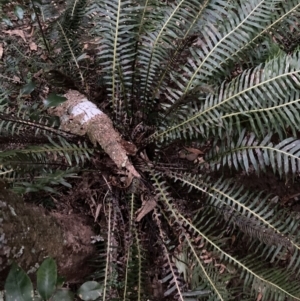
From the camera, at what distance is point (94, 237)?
7.77 ft

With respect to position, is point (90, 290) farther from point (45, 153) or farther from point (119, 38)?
point (119, 38)

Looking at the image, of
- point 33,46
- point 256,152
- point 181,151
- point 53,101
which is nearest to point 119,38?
point 53,101

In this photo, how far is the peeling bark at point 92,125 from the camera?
8.07ft

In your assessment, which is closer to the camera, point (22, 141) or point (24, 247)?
point (24, 247)

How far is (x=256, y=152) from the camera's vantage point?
2.23 metres

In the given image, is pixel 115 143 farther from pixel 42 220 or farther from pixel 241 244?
pixel 241 244

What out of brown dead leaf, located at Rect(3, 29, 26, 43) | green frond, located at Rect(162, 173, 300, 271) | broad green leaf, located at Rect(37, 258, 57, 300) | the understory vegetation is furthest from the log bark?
brown dead leaf, located at Rect(3, 29, 26, 43)

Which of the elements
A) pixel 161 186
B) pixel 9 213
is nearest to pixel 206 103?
pixel 161 186

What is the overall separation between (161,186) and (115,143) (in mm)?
367

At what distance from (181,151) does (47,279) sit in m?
1.32

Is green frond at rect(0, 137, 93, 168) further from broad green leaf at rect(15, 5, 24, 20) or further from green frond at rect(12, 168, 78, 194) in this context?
broad green leaf at rect(15, 5, 24, 20)

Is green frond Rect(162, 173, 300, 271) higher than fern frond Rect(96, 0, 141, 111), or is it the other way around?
fern frond Rect(96, 0, 141, 111)

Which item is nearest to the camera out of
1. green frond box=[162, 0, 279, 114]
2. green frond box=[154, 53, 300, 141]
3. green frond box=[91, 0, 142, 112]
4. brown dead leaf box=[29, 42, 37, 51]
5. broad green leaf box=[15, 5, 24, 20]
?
green frond box=[154, 53, 300, 141]

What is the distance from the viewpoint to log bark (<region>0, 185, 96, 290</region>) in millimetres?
1721
